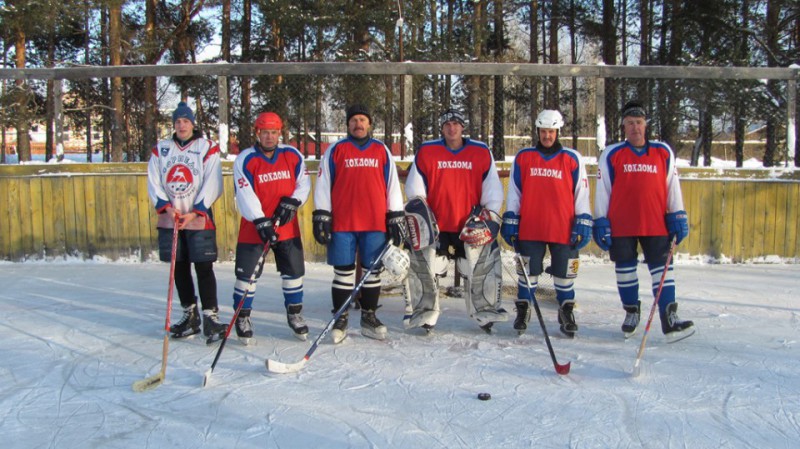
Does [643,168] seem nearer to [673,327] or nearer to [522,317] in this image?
[673,327]

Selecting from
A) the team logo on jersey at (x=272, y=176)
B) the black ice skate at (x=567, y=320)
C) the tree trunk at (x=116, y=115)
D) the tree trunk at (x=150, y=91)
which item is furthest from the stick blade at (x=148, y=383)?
the tree trunk at (x=116, y=115)

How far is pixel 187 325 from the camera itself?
4086mm

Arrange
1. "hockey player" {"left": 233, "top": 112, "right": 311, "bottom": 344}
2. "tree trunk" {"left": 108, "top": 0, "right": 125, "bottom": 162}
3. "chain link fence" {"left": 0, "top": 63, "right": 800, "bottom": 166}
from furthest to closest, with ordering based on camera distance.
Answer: "tree trunk" {"left": 108, "top": 0, "right": 125, "bottom": 162} < "chain link fence" {"left": 0, "top": 63, "right": 800, "bottom": 166} < "hockey player" {"left": 233, "top": 112, "right": 311, "bottom": 344}

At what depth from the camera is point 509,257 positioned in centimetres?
703

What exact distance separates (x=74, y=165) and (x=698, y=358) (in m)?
6.88

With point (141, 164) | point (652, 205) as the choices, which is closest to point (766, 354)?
point (652, 205)

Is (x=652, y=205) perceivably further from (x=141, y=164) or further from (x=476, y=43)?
(x=476, y=43)

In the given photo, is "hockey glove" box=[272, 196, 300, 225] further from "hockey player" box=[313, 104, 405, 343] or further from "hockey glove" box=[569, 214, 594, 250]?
"hockey glove" box=[569, 214, 594, 250]

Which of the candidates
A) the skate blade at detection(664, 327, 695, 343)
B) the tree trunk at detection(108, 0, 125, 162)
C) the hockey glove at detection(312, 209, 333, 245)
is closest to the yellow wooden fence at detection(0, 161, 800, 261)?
the tree trunk at detection(108, 0, 125, 162)

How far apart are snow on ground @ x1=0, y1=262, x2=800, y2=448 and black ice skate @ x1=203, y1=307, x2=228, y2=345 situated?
0.28ft

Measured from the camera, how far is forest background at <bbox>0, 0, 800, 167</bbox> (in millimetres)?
7500

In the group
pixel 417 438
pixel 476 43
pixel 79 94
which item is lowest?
pixel 417 438

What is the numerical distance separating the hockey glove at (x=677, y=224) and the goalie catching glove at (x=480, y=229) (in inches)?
44.9

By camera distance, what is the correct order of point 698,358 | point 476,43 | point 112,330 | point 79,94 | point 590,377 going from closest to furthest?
point 590,377 → point 698,358 → point 112,330 → point 79,94 → point 476,43
